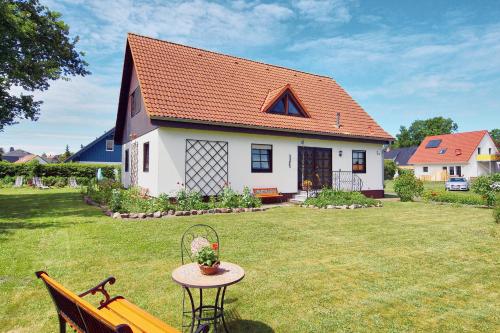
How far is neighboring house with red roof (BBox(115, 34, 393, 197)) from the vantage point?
13992 millimetres

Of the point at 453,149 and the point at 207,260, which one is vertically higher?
the point at 453,149

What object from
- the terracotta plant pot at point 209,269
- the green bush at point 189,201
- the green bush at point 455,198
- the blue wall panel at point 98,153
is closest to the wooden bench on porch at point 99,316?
the terracotta plant pot at point 209,269

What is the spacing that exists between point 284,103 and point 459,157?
131 ft

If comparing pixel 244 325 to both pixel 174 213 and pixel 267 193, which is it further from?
pixel 267 193

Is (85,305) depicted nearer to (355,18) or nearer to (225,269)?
(225,269)

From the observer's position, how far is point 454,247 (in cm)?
742

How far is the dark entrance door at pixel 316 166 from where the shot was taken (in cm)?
1725

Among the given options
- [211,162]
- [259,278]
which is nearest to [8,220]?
[211,162]

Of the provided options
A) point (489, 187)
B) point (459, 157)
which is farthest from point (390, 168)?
point (489, 187)

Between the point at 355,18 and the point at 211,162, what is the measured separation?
27.6ft

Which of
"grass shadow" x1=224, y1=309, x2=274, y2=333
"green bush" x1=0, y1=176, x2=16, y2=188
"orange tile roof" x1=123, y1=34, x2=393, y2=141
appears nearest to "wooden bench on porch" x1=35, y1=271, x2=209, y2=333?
"grass shadow" x1=224, y1=309, x2=274, y2=333

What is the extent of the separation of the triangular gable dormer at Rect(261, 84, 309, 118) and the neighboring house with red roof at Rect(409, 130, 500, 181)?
3829cm

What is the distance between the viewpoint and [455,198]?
17.1 m

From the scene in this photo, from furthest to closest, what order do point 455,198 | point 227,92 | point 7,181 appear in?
point 7,181, point 455,198, point 227,92
